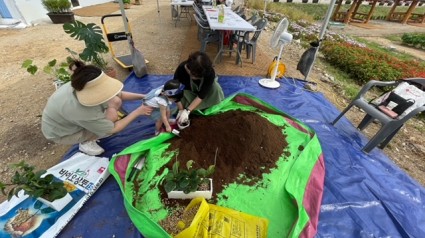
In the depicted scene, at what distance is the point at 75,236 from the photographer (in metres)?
1.38

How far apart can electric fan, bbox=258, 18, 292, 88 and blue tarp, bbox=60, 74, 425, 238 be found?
30.3 inches

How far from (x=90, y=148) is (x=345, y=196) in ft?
7.62

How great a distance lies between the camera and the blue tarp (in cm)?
149

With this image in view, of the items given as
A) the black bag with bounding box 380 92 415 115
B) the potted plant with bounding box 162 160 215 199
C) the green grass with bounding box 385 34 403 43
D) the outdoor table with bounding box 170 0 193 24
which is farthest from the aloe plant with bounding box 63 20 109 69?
the green grass with bounding box 385 34 403 43

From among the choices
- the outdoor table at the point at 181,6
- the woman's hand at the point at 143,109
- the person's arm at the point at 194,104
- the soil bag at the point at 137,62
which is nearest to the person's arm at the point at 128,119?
the woman's hand at the point at 143,109

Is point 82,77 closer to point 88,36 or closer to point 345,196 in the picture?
point 88,36

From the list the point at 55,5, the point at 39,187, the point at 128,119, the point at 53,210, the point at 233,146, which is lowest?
the point at 53,210

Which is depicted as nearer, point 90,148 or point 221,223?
point 221,223

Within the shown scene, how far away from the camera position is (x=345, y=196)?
172 cm

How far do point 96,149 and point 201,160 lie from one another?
3.34ft

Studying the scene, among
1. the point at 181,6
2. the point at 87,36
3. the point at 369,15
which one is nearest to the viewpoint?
the point at 87,36

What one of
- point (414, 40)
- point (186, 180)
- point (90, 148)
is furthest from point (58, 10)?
point (414, 40)

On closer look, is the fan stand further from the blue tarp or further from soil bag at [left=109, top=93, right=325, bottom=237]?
soil bag at [left=109, top=93, right=325, bottom=237]

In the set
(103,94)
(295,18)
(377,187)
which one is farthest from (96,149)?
(295,18)
